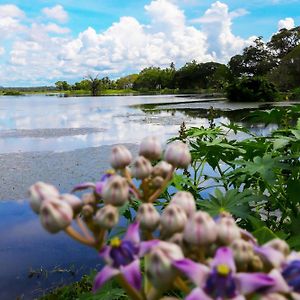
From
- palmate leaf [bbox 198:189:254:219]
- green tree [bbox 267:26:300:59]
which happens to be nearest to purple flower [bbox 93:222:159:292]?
palmate leaf [bbox 198:189:254:219]

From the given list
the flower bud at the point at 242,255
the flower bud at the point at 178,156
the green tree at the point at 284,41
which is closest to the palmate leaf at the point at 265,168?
the flower bud at the point at 178,156

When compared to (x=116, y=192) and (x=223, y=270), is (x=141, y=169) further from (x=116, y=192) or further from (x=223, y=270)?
(x=223, y=270)

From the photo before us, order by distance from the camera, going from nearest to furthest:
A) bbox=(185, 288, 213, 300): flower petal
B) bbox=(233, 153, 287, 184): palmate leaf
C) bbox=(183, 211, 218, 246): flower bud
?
bbox=(185, 288, 213, 300): flower petal
bbox=(183, 211, 218, 246): flower bud
bbox=(233, 153, 287, 184): palmate leaf

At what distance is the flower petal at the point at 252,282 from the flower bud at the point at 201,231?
0.09m

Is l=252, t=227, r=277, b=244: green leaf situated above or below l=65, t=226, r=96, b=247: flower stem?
below

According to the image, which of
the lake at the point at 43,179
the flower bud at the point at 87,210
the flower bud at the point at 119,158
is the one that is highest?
the flower bud at the point at 119,158

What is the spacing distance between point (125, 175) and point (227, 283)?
501 millimetres

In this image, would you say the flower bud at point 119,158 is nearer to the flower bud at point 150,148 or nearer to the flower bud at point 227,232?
the flower bud at point 150,148

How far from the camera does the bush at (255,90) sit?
1673 inches

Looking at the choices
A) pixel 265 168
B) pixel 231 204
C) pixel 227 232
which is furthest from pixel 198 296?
pixel 265 168

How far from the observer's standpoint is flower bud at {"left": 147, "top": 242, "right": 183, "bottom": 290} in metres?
0.75

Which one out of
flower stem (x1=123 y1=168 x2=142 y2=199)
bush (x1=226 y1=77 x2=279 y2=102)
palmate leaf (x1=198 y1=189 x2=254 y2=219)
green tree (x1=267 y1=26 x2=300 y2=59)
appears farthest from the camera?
green tree (x1=267 y1=26 x2=300 y2=59)

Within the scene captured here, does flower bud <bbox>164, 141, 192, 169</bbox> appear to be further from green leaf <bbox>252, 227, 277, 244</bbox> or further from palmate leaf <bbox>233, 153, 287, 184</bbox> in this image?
palmate leaf <bbox>233, 153, 287, 184</bbox>

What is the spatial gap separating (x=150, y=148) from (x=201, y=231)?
1.37ft
